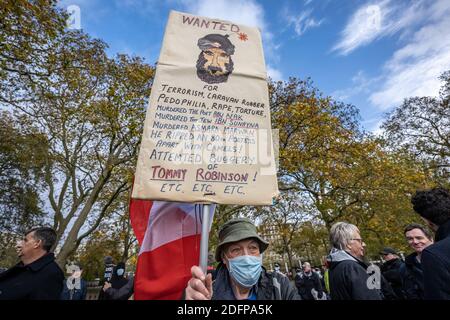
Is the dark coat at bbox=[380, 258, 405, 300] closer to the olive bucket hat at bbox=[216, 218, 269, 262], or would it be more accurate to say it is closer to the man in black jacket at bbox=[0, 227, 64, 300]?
the olive bucket hat at bbox=[216, 218, 269, 262]

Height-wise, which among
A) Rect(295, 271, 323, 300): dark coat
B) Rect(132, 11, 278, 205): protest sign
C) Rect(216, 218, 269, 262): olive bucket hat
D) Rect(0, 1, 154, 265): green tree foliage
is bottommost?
Rect(295, 271, 323, 300): dark coat

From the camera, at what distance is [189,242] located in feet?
7.48

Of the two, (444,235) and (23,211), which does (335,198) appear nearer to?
(444,235)

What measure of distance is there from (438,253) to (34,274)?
3835 millimetres

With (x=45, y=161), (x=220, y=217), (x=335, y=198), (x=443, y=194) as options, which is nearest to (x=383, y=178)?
(x=335, y=198)

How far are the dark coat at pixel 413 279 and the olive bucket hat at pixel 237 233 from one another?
7.97 ft

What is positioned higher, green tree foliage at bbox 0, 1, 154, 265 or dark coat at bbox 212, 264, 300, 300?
green tree foliage at bbox 0, 1, 154, 265

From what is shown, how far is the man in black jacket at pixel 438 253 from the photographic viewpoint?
1780 mm

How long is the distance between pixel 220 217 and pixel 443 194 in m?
9.72

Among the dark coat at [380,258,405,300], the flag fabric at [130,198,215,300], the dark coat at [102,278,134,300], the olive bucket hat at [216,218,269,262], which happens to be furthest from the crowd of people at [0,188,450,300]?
the dark coat at [102,278,134,300]

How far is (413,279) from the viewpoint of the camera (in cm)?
356

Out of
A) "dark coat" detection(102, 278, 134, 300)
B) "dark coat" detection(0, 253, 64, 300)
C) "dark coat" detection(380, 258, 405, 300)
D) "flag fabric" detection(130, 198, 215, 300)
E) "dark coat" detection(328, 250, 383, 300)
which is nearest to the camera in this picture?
"flag fabric" detection(130, 198, 215, 300)

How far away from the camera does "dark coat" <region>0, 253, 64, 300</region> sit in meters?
2.76
